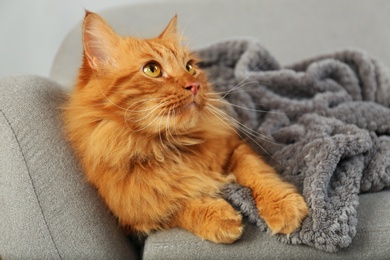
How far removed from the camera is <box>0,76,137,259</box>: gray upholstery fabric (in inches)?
42.1

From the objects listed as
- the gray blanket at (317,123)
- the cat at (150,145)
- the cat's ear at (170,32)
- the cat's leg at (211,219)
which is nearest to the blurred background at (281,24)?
the gray blanket at (317,123)

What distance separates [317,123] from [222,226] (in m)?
0.63

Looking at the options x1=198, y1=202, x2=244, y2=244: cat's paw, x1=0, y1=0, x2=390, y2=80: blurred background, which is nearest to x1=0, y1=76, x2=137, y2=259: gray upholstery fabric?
x1=198, y1=202, x2=244, y2=244: cat's paw

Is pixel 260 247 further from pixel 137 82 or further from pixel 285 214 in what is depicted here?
pixel 137 82

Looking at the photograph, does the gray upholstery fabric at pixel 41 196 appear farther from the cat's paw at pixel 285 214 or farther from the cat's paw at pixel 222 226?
the cat's paw at pixel 285 214

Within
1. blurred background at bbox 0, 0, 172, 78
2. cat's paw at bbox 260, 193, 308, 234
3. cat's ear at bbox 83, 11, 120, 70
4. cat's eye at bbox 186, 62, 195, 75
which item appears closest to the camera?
cat's paw at bbox 260, 193, 308, 234

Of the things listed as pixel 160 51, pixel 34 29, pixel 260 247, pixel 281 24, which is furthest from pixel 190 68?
pixel 34 29

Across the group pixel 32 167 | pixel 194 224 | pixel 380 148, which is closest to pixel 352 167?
pixel 380 148

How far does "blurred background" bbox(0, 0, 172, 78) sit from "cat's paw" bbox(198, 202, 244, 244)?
1456 mm

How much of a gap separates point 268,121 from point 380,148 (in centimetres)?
43

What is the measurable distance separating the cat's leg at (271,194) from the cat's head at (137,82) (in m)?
0.25

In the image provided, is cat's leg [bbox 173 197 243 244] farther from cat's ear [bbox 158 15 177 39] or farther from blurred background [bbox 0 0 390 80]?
blurred background [bbox 0 0 390 80]

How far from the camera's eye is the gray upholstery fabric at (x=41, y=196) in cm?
107

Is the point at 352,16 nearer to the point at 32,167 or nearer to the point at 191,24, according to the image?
the point at 191,24
